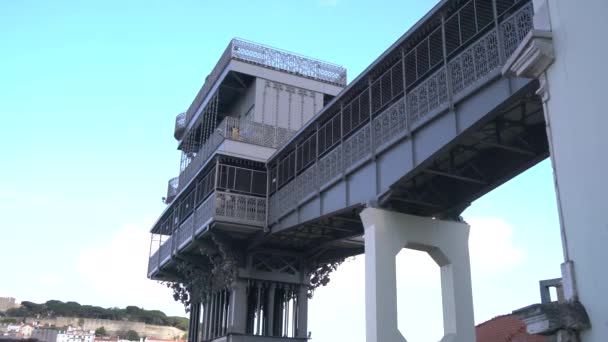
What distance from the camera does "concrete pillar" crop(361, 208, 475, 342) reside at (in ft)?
56.0

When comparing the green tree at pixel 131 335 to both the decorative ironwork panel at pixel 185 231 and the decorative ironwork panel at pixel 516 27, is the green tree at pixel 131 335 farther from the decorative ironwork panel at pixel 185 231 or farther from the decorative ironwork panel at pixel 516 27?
the decorative ironwork panel at pixel 516 27

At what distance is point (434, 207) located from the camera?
19.6m

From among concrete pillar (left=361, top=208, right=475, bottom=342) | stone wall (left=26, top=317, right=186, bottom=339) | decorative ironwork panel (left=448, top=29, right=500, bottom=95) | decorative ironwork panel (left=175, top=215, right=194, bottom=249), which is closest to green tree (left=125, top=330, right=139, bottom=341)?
stone wall (left=26, top=317, right=186, bottom=339)

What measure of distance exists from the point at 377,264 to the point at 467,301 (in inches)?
126

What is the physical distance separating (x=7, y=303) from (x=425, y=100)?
143m

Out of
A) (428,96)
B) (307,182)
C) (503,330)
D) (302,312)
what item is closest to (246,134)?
(307,182)

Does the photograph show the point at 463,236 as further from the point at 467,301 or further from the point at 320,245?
the point at 320,245

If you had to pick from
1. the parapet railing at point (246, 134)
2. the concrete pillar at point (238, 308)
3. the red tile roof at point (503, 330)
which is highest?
the parapet railing at point (246, 134)

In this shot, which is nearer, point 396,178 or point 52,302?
point 396,178

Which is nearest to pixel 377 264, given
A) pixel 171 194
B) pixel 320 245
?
pixel 320 245

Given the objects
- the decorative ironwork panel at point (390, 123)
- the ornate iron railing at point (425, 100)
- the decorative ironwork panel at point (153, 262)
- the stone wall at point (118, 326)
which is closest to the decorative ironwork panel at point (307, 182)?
the ornate iron railing at point (425, 100)

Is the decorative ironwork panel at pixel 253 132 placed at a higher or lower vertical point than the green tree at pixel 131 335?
higher

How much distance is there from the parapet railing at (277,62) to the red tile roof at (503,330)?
13.9m

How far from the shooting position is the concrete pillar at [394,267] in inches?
672
